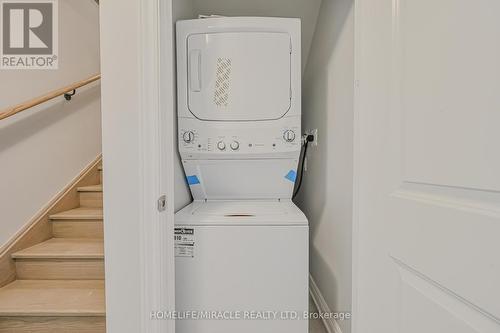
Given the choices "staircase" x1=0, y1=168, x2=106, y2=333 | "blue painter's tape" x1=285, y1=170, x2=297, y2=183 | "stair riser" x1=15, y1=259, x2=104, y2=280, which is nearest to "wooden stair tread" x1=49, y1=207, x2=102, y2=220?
"staircase" x1=0, y1=168, x2=106, y2=333

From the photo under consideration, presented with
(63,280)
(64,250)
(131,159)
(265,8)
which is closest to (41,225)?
(64,250)

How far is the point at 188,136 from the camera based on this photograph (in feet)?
4.93

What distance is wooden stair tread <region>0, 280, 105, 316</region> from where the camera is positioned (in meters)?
1.36

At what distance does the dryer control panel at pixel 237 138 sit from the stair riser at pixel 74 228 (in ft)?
3.49

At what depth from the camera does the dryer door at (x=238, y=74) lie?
1.48 meters

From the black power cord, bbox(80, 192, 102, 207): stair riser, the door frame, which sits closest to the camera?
the door frame

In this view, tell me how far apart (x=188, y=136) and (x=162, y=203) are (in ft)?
1.78

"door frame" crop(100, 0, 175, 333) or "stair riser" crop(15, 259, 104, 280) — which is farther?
"stair riser" crop(15, 259, 104, 280)

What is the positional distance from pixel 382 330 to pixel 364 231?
310 mm

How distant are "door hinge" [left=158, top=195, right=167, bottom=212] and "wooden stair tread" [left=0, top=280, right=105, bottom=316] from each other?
0.77 m

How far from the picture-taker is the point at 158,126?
1028mm

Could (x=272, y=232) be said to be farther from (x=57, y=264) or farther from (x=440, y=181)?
(x=57, y=264)

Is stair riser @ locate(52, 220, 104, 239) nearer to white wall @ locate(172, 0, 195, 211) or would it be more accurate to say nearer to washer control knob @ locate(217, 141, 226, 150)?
white wall @ locate(172, 0, 195, 211)

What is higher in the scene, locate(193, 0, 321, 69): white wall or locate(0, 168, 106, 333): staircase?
locate(193, 0, 321, 69): white wall
